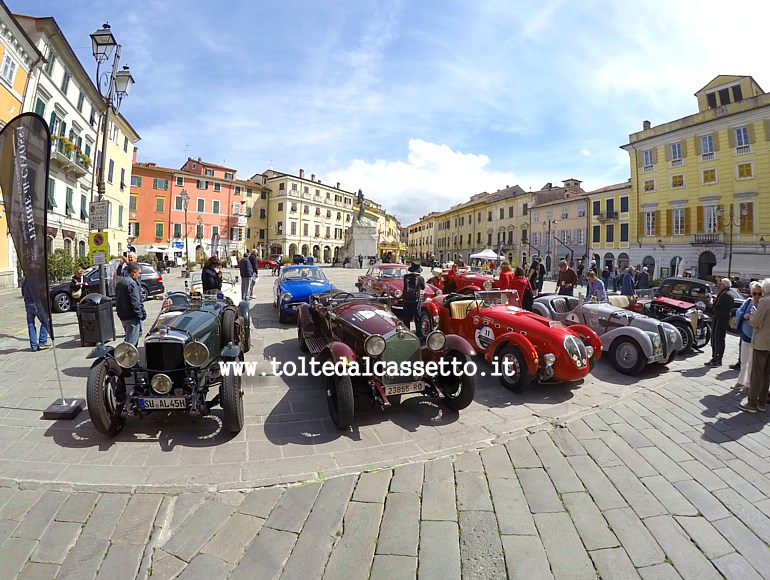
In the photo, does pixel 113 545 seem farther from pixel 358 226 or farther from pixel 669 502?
pixel 358 226

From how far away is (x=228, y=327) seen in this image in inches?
230

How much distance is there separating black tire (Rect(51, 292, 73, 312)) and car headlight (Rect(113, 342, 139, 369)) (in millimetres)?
10291

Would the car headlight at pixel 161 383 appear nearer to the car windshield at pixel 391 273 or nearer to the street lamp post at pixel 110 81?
the street lamp post at pixel 110 81

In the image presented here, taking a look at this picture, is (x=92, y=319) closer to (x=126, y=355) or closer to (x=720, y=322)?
(x=126, y=355)

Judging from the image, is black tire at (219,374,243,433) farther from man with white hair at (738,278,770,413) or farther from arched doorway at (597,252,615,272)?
arched doorway at (597,252,615,272)

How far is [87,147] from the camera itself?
26.4 metres

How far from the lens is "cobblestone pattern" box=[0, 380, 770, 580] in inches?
93.9

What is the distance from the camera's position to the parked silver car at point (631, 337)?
6.41 meters

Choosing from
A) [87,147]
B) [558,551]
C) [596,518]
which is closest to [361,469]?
[558,551]

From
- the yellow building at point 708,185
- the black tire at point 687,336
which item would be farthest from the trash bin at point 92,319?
the yellow building at point 708,185

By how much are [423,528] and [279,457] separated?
5.06 feet

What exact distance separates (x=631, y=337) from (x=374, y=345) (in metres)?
4.85

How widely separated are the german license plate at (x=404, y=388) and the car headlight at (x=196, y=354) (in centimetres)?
193

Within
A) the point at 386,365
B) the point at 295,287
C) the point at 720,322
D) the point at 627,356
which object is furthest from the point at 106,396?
the point at 720,322
